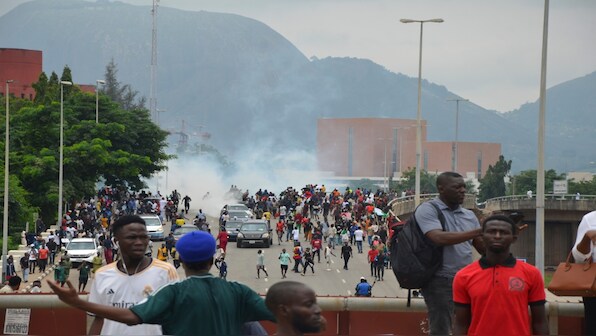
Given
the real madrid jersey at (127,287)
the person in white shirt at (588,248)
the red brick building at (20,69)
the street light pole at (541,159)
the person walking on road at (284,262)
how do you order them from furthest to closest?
the red brick building at (20,69) → the person walking on road at (284,262) → the street light pole at (541,159) → the person in white shirt at (588,248) → the real madrid jersey at (127,287)

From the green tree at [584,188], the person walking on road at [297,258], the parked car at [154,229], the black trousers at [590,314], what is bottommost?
the person walking on road at [297,258]

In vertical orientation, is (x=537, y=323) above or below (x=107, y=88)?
below

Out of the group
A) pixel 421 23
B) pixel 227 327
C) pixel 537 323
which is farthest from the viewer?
pixel 421 23

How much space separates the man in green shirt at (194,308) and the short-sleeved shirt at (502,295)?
1.38 meters

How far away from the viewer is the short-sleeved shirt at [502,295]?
281 inches

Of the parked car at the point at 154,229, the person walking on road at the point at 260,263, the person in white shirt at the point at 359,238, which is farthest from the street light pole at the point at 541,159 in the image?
the parked car at the point at 154,229

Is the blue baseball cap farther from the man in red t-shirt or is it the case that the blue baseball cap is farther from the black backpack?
the man in red t-shirt

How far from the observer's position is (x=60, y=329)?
9883 mm

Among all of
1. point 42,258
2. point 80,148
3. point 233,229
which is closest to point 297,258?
point 42,258

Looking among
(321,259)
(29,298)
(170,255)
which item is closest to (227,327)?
(29,298)

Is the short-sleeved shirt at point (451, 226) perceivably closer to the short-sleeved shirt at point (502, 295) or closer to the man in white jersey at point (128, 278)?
the short-sleeved shirt at point (502, 295)

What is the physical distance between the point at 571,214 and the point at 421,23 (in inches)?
1203

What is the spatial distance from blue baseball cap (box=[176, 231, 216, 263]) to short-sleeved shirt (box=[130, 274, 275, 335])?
122 mm

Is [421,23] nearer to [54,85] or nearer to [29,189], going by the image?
[29,189]
